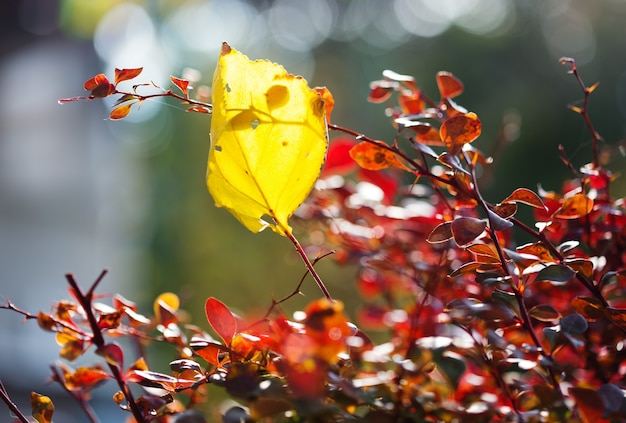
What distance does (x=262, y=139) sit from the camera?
0.37m

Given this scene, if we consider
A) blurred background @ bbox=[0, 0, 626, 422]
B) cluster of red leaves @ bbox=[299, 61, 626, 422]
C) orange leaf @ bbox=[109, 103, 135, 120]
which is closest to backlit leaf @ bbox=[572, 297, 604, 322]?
cluster of red leaves @ bbox=[299, 61, 626, 422]

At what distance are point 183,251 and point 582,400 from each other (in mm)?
4057

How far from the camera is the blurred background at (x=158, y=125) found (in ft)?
13.6

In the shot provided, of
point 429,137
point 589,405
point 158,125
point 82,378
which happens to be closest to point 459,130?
point 429,137

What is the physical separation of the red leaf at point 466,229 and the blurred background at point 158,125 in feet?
10.7

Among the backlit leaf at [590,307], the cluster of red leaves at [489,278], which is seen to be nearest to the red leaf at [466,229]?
the cluster of red leaves at [489,278]

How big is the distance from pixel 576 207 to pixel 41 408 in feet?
1.24

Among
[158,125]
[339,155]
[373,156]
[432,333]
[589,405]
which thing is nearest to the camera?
[589,405]

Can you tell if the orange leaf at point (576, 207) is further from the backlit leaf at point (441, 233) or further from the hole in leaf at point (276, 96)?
the hole in leaf at point (276, 96)

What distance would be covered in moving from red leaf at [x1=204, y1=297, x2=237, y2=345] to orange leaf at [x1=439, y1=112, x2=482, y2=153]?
180 mm

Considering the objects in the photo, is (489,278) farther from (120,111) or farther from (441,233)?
(120,111)

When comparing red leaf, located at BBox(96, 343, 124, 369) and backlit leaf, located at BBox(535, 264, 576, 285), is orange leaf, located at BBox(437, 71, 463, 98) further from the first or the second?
red leaf, located at BBox(96, 343, 124, 369)

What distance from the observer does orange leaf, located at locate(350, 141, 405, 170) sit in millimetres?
458

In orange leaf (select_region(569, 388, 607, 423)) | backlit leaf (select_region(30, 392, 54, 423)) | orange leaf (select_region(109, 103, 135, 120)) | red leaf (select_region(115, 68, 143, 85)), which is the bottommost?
orange leaf (select_region(569, 388, 607, 423))
